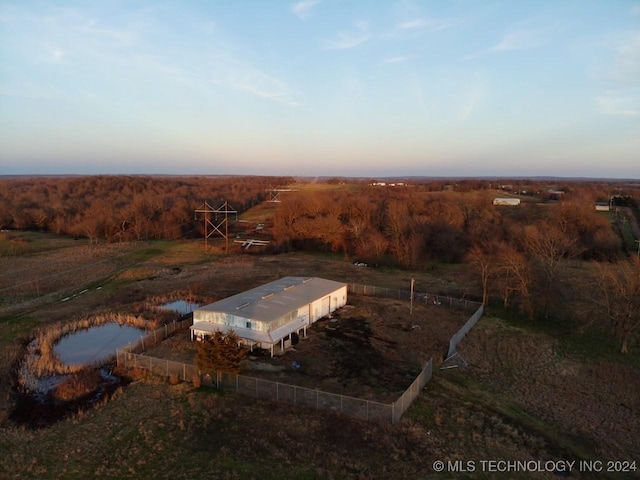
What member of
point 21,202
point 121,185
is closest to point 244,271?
point 21,202

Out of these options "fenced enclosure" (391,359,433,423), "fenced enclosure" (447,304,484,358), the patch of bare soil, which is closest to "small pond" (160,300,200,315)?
the patch of bare soil

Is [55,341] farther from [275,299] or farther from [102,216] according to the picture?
[102,216]

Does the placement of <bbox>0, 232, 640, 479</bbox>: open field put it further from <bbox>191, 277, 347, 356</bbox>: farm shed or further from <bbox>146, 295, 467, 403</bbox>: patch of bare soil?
<bbox>191, 277, 347, 356</bbox>: farm shed

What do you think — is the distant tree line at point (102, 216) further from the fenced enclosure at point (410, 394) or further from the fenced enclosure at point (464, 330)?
the fenced enclosure at point (410, 394)

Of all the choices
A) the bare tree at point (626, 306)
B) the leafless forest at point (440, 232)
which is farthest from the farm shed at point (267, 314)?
the bare tree at point (626, 306)

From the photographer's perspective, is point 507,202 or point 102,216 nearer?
point 102,216

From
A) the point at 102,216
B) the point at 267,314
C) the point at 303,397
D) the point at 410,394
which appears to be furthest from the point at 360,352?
the point at 102,216
